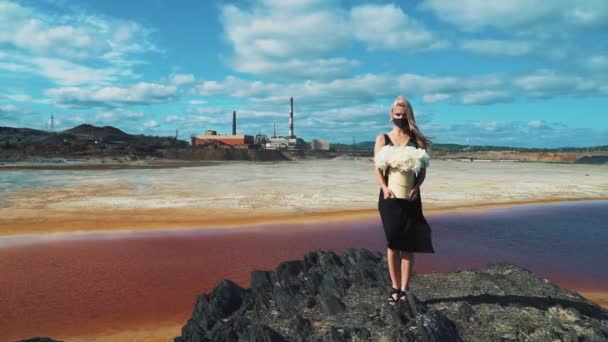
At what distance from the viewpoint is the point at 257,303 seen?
222 inches

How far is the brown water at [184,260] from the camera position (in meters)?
6.65

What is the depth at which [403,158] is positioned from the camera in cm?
449

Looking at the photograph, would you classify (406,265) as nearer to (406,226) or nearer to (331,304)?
(406,226)

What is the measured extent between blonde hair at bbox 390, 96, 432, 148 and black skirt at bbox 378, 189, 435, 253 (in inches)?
26.5

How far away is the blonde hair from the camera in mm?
4570

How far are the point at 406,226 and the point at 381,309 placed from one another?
1.26 m

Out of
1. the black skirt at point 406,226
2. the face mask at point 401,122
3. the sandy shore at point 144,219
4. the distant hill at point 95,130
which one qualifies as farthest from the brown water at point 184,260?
the distant hill at point 95,130

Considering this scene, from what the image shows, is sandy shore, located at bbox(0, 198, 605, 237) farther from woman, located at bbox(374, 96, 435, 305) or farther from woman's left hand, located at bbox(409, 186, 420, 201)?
woman's left hand, located at bbox(409, 186, 420, 201)

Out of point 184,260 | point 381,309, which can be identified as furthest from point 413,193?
point 184,260

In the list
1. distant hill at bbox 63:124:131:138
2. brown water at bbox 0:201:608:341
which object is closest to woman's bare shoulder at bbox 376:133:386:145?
brown water at bbox 0:201:608:341

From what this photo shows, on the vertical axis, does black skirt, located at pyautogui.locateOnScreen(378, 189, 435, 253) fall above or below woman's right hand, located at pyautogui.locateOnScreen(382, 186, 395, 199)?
below

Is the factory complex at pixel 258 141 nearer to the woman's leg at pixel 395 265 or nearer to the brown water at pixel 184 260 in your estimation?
the brown water at pixel 184 260

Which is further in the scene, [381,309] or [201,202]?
[201,202]

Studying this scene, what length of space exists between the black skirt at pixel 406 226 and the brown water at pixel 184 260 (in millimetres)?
3851
